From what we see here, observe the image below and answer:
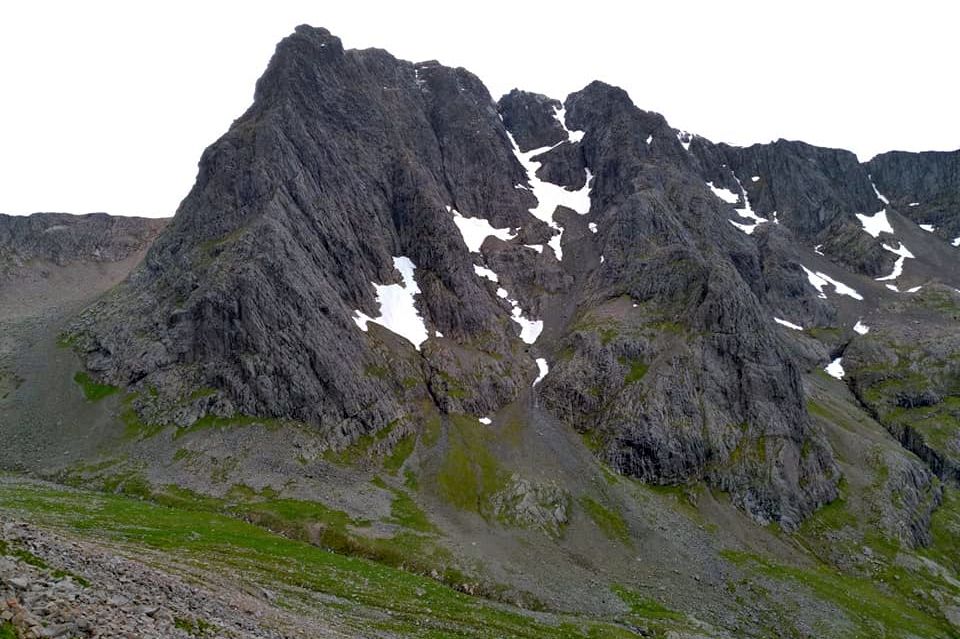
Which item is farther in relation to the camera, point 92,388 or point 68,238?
point 68,238

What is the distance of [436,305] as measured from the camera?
134500 mm

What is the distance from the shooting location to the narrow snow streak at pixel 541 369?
12556 centimetres

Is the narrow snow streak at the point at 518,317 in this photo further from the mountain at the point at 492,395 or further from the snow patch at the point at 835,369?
the snow patch at the point at 835,369

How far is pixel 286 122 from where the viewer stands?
453ft

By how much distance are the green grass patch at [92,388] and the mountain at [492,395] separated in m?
0.66

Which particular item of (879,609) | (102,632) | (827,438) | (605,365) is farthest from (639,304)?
(102,632)

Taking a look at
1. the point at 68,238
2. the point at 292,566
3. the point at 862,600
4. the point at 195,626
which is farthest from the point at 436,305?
the point at 68,238

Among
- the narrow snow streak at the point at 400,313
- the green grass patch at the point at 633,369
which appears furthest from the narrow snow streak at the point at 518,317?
the green grass patch at the point at 633,369

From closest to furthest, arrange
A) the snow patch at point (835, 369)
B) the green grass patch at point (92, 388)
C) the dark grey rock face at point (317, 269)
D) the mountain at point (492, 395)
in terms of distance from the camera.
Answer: the mountain at point (492, 395)
the green grass patch at point (92, 388)
the dark grey rock face at point (317, 269)
the snow patch at point (835, 369)

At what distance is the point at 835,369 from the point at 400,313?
439 feet

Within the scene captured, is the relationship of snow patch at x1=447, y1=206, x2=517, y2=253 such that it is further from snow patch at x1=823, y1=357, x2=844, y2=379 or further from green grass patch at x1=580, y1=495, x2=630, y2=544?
snow patch at x1=823, y1=357, x2=844, y2=379

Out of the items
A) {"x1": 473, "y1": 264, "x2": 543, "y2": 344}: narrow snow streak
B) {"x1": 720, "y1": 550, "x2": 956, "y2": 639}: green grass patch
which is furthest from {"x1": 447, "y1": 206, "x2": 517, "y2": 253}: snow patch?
{"x1": 720, "y1": 550, "x2": 956, "y2": 639}: green grass patch

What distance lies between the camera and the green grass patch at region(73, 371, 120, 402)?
9906cm

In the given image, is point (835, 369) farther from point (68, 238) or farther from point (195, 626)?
point (68, 238)
